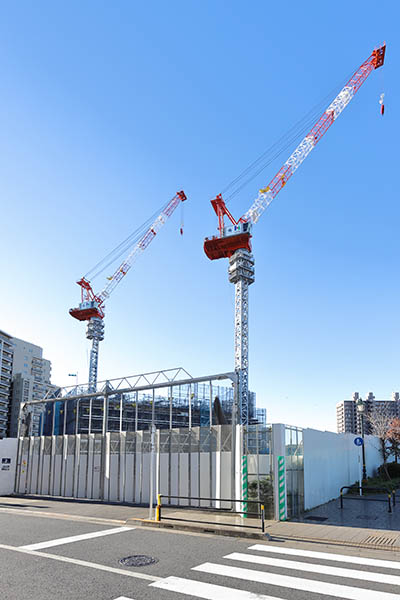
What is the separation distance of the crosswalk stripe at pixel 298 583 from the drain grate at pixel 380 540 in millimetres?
4160

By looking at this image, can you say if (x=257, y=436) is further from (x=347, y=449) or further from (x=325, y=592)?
(x=347, y=449)

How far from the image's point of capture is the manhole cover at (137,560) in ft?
37.3

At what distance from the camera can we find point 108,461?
84.9 feet

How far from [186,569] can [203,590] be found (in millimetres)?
1673

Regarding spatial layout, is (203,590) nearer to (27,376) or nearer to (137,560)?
(137,560)

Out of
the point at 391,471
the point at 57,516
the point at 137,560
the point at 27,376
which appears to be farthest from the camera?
the point at 27,376

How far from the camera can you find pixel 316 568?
11000mm

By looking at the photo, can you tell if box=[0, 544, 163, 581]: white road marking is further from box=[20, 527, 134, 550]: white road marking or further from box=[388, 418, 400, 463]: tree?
box=[388, 418, 400, 463]: tree

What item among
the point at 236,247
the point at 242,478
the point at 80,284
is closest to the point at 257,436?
the point at 242,478

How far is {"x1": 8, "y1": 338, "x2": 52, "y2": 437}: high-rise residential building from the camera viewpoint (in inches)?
5630

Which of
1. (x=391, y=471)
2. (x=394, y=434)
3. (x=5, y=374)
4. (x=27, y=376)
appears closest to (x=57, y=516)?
(x=391, y=471)

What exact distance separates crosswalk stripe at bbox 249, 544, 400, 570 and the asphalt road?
0.02 meters

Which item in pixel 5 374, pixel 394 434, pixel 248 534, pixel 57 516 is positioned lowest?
pixel 57 516

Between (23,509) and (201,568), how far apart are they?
574 inches
